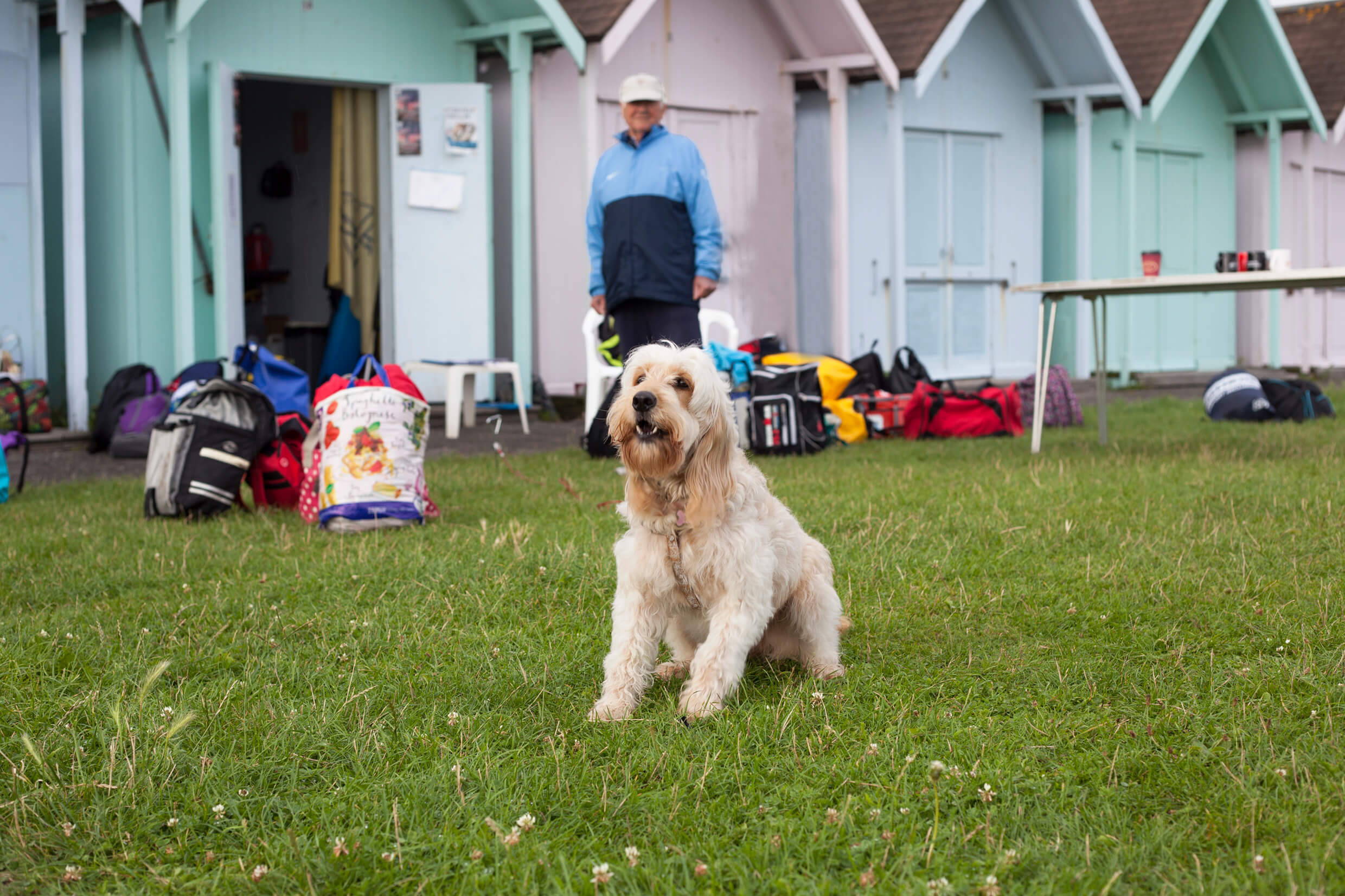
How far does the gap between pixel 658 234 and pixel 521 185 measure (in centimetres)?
389

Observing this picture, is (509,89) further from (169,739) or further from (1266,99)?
(1266,99)

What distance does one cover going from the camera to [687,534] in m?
3.48

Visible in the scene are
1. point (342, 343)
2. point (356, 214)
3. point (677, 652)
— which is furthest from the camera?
point (356, 214)

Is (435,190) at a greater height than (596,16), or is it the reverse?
(596,16)

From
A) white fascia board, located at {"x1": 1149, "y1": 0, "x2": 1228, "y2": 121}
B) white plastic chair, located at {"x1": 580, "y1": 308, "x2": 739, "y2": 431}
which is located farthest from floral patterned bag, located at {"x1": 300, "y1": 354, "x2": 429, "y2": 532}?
white fascia board, located at {"x1": 1149, "y1": 0, "x2": 1228, "y2": 121}

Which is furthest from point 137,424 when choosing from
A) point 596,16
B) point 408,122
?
point 596,16

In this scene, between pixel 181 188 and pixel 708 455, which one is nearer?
→ pixel 708 455

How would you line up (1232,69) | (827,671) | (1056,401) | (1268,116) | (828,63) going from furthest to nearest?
1. (1268,116)
2. (1232,69)
3. (828,63)
4. (1056,401)
5. (827,671)

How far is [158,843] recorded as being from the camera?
262 cm

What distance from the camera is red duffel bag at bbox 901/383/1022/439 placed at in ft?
34.5

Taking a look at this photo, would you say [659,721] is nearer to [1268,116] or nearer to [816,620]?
[816,620]

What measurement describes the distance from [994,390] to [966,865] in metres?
8.74

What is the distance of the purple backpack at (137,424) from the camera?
9.20m

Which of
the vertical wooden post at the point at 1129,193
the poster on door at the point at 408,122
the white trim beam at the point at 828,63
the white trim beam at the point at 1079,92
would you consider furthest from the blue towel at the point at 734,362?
the vertical wooden post at the point at 1129,193
